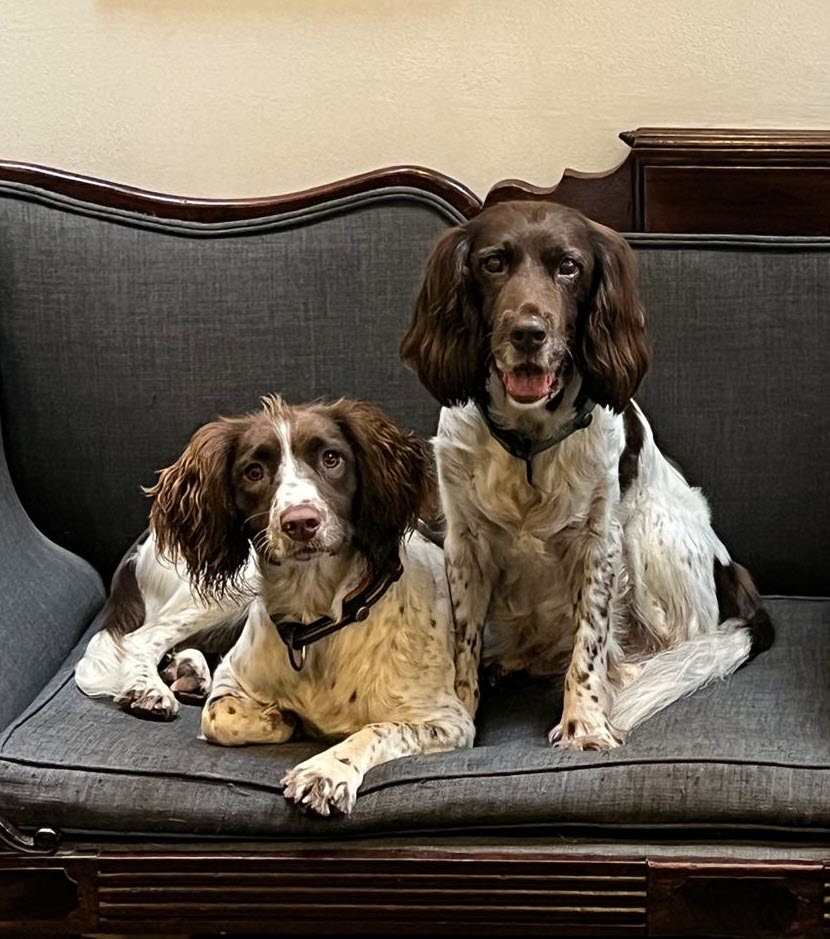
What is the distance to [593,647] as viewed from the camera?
2.36 metres

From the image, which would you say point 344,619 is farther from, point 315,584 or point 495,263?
point 495,263

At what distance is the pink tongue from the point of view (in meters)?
2.15

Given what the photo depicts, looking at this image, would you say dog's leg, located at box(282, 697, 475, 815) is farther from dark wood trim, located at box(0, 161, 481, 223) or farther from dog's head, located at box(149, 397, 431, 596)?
dark wood trim, located at box(0, 161, 481, 223)

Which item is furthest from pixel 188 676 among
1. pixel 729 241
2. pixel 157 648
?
pixel 729 241

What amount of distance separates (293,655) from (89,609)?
633 mm

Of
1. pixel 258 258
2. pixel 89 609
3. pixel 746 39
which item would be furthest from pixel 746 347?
pixel 89 609

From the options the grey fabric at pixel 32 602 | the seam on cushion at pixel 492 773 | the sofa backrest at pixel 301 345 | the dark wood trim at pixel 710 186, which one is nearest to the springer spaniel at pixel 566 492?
the seam on cushion at pixel 492 773

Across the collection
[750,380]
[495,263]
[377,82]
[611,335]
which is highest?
[377,82]

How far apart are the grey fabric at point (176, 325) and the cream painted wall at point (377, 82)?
249mm

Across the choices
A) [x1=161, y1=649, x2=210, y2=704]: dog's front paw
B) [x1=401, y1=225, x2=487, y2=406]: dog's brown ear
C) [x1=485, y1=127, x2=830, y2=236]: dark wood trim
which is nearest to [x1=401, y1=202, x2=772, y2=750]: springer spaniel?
[x1=401, y1=225, x2=487, y2=406]: dog's brown ear

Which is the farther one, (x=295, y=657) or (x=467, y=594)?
(x=467, y=594)

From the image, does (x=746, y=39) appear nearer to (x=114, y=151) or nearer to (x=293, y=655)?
(x=114, y=151)

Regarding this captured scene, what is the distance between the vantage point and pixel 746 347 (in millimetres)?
2770

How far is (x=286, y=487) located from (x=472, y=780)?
469mm
